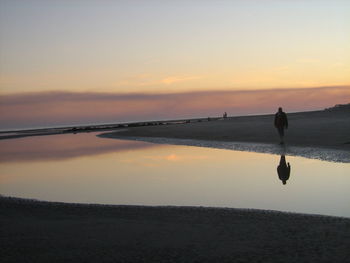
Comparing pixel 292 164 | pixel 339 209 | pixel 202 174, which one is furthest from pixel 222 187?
pixel 292 164

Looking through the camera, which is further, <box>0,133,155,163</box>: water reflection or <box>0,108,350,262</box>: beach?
<box>0,133,155,163</box>: water reflection

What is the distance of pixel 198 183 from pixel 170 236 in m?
7.70

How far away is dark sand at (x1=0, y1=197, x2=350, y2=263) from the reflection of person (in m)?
5.90

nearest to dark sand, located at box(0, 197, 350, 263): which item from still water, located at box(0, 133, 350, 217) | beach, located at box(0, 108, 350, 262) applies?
beach, located at box(0, 108, 350, 262)

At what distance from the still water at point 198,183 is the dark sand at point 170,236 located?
1668 millimetres

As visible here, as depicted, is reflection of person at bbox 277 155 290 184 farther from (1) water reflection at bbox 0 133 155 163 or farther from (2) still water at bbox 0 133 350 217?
(1) water reflection at bbox 0 133 155 163

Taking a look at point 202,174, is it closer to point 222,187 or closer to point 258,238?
point 222,187

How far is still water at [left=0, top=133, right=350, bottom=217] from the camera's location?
43.4 feet

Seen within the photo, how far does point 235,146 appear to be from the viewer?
3309cm

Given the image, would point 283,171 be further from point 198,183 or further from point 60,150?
point 60,150

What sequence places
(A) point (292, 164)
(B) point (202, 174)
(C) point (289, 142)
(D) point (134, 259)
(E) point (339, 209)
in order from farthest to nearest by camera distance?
1. (C) point (289, 142)
2. (A) point (292, 164)
3. (B) point (202, 174)
4. (E) point (339, 209)
5. (D) point (134, 259)

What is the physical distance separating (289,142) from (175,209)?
71.2ft

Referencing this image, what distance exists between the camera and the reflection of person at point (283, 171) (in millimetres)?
16922

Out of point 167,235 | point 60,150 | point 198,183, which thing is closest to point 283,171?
point 198,183
